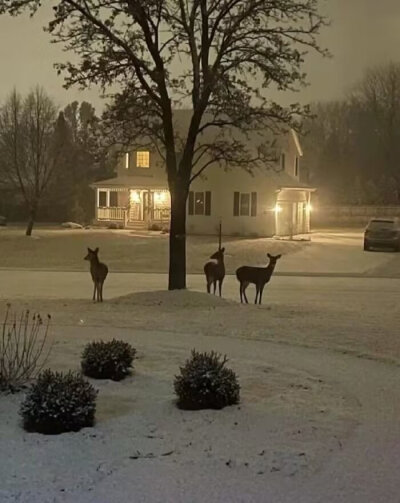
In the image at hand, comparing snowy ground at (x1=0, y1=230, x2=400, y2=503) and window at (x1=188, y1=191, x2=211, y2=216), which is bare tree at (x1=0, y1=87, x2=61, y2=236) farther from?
snowy ground at (x1=0, y1=230, x2=400, y2=503)

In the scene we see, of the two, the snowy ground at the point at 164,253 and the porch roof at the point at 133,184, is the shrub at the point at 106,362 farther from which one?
the porch roof at the point at 133,184

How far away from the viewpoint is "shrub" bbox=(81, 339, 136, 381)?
25.9 ft

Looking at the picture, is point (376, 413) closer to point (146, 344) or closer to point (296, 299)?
point (146, 344)

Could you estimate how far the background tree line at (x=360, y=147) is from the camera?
70688mm

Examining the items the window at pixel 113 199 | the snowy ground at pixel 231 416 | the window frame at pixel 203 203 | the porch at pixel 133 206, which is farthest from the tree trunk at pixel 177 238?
the window at pixel 113 199

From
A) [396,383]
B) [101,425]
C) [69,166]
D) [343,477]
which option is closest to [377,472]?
[343,477]

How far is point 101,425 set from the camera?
246 inches

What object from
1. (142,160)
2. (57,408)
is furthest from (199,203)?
(57,408)

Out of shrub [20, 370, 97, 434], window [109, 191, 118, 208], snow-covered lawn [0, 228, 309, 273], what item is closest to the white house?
Answer: window [109, 191, 118, 208]

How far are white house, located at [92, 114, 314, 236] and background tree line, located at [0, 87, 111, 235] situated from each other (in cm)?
313

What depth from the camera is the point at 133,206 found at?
157ft

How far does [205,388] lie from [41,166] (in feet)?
136

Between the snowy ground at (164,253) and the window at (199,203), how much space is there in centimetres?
369

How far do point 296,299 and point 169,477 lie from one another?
12.9 metres
